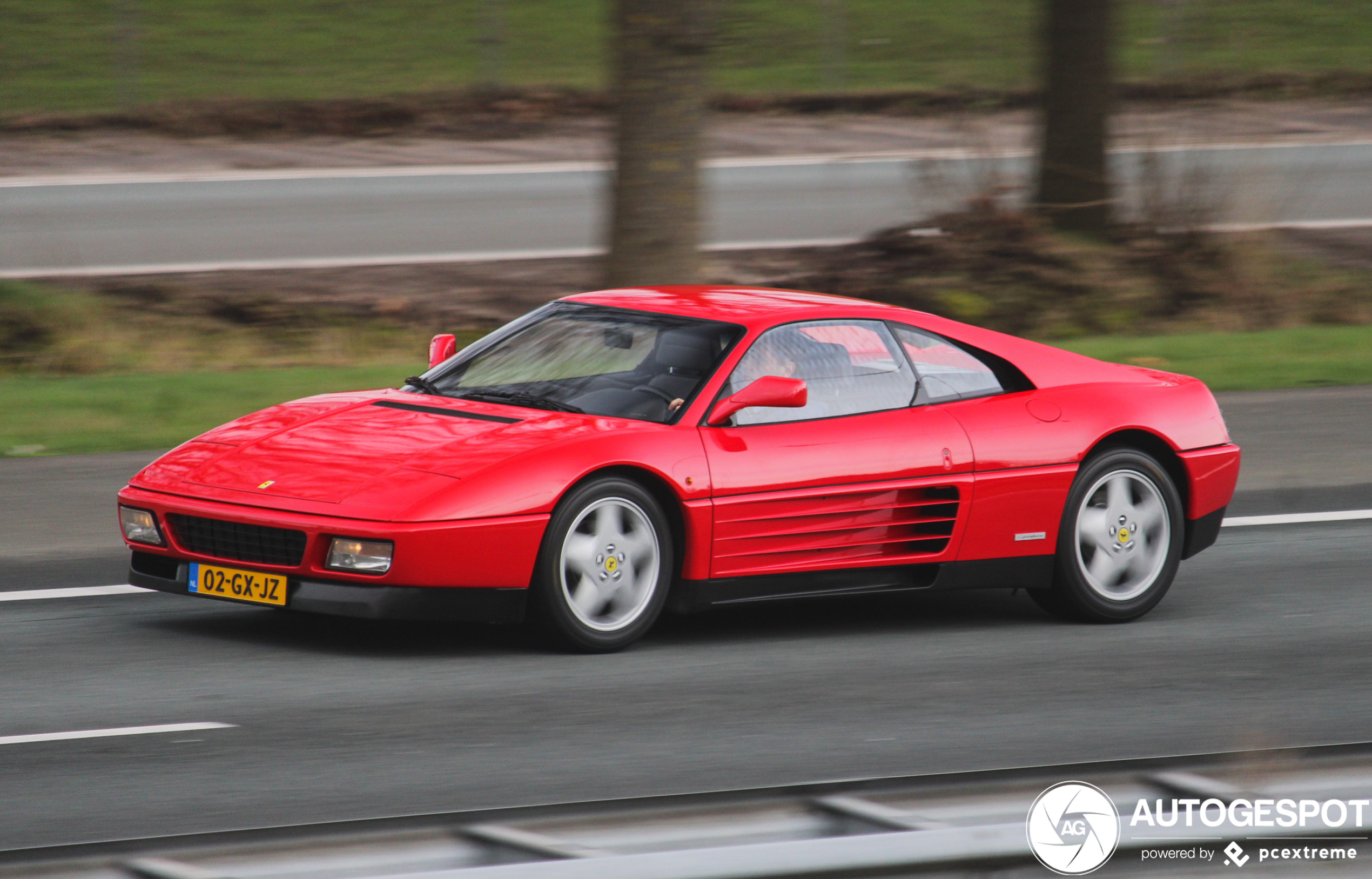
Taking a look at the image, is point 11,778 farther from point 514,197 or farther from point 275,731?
point 514,197

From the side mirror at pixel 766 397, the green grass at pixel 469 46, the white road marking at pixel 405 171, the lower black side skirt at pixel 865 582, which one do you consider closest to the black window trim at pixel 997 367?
the lower black side skirt at pixel 865 582

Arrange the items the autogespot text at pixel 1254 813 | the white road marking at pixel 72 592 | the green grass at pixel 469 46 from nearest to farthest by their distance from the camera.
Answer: the autogespot text at pixel 1254 813
the white road marking at pixel 72 592
the green grass at pixel 469 46

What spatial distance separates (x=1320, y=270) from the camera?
19578mm

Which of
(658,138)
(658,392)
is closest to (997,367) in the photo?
(658,392)

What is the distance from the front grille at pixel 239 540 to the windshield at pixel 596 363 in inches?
46.4

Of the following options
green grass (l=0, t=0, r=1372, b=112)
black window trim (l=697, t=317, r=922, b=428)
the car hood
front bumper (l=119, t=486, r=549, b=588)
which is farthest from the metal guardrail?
green grass (l=0, t=0, r=1372, b=112)

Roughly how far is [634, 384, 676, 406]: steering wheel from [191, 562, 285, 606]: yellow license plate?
5.19 ft

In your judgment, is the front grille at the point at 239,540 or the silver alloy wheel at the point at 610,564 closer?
the front grille at the point at 239,540

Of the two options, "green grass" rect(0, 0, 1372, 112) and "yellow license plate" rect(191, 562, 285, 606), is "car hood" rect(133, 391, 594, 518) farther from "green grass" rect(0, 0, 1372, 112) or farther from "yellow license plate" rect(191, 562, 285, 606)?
"green grass" rect(0, 0, 1372, 112)

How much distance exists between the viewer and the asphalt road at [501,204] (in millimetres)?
18812

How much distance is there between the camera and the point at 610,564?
7102 millimetres

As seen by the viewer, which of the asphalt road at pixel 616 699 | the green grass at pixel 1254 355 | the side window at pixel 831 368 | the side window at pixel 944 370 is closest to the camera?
the asphalt road at pixel 616 699

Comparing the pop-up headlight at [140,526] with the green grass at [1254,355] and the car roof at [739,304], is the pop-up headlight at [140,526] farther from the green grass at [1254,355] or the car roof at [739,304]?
the green grass at [1254,355]

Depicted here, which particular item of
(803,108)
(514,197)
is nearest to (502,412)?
(514,197)
